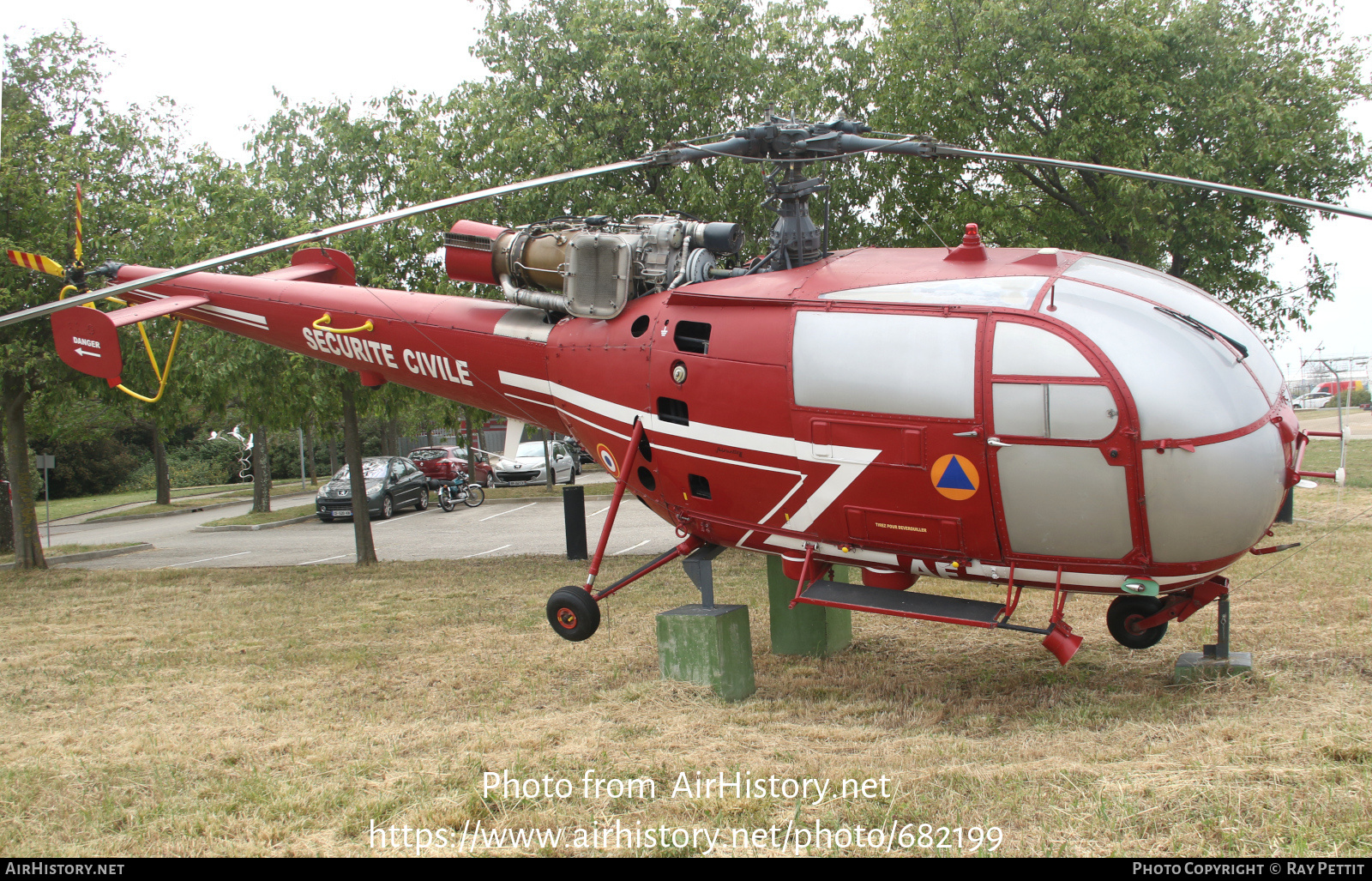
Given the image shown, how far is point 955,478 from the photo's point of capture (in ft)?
20.1

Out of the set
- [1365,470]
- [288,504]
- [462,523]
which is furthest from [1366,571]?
[288,504]

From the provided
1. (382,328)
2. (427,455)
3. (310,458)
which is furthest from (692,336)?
(310,458)

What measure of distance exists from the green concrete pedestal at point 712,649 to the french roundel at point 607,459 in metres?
1.36

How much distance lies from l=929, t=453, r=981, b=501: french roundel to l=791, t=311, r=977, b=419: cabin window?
305mm

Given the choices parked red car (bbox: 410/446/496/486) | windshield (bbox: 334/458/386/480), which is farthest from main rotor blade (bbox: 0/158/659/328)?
parked red car (bbox: 410/446/496/486)

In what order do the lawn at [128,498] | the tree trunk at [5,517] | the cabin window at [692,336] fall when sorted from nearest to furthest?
the cabin window at [692,336], the tree trunk at [5,517], the lawn at [128,498]

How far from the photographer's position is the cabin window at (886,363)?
6066mm

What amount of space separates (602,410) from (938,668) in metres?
3.89

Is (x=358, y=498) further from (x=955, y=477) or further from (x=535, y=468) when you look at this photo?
(x=535, y=468)

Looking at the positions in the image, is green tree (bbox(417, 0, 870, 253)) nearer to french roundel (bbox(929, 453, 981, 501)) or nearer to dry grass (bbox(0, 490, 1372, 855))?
dry grass (bbox(0, 490, 1372, 855))

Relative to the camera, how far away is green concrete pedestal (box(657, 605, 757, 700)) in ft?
25.0

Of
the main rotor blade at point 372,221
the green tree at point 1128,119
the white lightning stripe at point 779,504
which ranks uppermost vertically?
the green tree at point 1128,119

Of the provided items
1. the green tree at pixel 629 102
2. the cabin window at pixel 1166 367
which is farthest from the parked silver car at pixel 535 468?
the cabin window at pixel 1166 367

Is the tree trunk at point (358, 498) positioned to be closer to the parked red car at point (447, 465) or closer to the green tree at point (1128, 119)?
the green tree at point (1128, 119)
